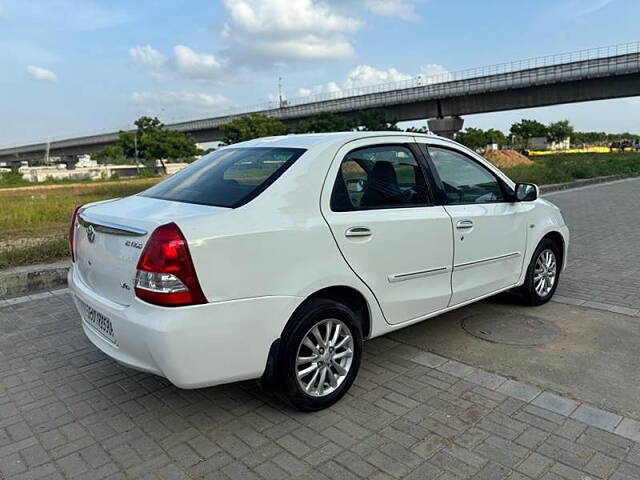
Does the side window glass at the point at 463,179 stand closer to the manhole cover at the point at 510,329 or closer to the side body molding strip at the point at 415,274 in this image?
the side body molding strip at the point at 415,274

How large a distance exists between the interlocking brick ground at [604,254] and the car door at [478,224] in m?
1.36

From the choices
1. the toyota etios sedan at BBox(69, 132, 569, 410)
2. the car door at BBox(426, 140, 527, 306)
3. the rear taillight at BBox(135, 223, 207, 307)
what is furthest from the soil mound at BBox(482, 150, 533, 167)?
the rear taillight at BBox(135, 223, 207, 307)


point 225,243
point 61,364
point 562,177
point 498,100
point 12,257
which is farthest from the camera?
point 498,100

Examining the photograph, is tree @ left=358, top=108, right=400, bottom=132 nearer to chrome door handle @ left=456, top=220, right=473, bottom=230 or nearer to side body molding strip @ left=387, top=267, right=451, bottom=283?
chrome door handle @ left=456, top=220, right=473, bottom=230

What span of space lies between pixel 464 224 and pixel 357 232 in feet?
3.68

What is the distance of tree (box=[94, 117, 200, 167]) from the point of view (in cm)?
6962

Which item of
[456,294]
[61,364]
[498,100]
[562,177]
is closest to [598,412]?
[456,294]

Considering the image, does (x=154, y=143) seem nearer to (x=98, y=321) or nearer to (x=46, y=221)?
(x=46, y=221)

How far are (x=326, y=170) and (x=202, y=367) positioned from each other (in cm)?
139

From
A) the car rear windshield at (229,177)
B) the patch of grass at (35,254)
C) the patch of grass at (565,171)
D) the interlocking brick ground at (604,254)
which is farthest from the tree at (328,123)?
the car rear windshield at (229,177)

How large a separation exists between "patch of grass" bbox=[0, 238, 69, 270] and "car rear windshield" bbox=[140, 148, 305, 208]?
3604 millimetres

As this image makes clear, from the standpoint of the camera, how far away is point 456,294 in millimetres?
4023

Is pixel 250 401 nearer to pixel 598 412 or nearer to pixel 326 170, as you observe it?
pixel 326 170

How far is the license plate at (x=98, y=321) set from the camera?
3021 millimetres
